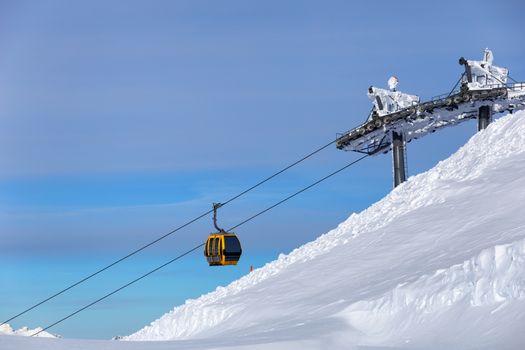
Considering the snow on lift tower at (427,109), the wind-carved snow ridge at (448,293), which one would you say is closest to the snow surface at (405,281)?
the wind-carved snow ridge at (448,293)

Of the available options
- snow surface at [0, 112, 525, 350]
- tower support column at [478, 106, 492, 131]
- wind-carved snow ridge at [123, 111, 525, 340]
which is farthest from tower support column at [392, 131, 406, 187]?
snow surface at [0, 112, 525, 350]

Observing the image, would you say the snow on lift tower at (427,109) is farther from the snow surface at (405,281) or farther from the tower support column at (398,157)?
the snow surface at (405,281)

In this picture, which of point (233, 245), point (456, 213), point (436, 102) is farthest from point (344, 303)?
point (436, 102)

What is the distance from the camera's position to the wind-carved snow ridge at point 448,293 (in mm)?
15828

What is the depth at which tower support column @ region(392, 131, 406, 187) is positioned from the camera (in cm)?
5109

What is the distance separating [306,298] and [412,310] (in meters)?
7.26

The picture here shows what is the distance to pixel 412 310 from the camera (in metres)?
17.1

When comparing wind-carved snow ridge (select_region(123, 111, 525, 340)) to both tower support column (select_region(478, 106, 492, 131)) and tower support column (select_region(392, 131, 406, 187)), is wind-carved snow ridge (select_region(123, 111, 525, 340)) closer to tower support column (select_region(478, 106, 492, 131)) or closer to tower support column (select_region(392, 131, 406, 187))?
tower support column (select_region(478, 106, 492, 131))

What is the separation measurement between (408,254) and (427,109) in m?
28.2

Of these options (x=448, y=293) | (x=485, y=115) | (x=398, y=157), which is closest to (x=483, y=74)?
(x=485, y=115)

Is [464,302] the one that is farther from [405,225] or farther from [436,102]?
[436,102]

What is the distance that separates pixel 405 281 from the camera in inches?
758

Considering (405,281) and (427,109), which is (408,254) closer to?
(405,281)

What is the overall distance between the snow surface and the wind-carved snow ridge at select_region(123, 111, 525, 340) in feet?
0.21
